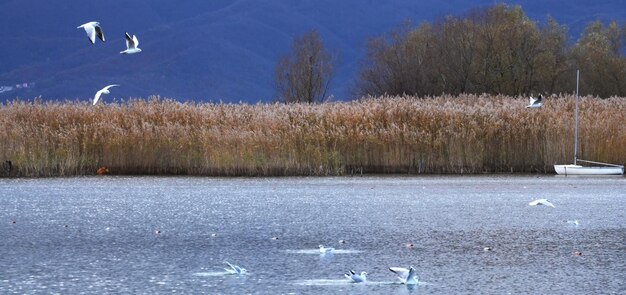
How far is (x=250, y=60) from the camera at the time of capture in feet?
607

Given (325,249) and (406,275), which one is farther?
(325,249)

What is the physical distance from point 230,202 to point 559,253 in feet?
19.3

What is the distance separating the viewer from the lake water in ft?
25.3

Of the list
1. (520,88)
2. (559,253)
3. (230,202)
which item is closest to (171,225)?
(230,202)

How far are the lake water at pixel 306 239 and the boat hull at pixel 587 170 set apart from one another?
4.25 metres

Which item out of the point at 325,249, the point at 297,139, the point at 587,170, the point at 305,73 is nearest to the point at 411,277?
the point at 325,249

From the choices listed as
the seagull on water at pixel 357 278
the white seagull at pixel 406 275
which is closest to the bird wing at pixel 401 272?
the white seagull at pixel 406 275

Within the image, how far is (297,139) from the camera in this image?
21969 millimetres

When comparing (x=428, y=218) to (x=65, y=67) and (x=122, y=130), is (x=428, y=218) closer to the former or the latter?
(x=122, y=130)

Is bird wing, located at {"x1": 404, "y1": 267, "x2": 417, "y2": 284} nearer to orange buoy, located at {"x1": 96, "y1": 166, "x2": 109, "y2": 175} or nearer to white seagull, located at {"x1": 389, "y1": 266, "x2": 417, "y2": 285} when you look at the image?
white seagull, located at {"x1": 389, "y1": 266, "x2": 417, "y2": 285}

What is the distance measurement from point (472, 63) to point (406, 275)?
49.8 meters

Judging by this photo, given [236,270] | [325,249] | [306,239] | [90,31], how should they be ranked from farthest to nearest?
[90,31], [306,239], [325,249], [236,270]

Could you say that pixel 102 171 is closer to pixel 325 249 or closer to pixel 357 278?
pixel 325 249

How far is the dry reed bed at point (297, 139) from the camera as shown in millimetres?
21453
